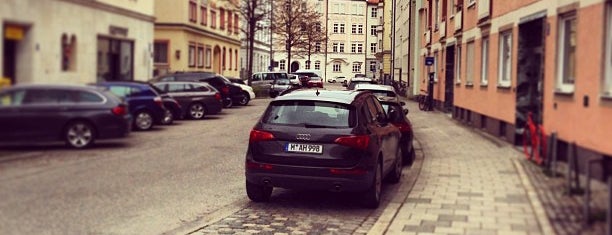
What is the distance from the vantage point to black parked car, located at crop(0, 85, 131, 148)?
1.80 meters

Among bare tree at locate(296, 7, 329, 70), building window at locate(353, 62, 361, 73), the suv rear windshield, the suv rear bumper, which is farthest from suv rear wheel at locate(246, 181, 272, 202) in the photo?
building window at locate(353, 62, 361, 73)

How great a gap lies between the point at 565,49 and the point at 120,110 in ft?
28.3

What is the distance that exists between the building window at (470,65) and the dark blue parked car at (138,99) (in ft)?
58.6

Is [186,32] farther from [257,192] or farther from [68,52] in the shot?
[257,192]

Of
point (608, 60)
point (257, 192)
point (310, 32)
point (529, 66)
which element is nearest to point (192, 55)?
point (608, 60)

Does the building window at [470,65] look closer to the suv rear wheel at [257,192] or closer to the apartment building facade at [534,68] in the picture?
the apartment building facade at [534,68]

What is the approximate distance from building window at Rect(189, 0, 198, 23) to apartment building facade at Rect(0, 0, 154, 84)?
2.24ft

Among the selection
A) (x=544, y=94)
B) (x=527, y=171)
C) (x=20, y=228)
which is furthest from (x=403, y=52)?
(x=20, y=228)

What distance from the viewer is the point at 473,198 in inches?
311

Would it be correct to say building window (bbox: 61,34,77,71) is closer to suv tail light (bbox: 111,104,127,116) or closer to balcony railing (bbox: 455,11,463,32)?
suv tail light (bbox: 111,104,127,116)

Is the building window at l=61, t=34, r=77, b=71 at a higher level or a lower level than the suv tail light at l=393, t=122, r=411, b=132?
higher

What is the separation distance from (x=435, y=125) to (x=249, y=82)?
761 inches

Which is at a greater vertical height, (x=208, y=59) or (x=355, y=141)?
(x=208, y=59)

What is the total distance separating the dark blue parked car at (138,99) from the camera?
243 centimetres
